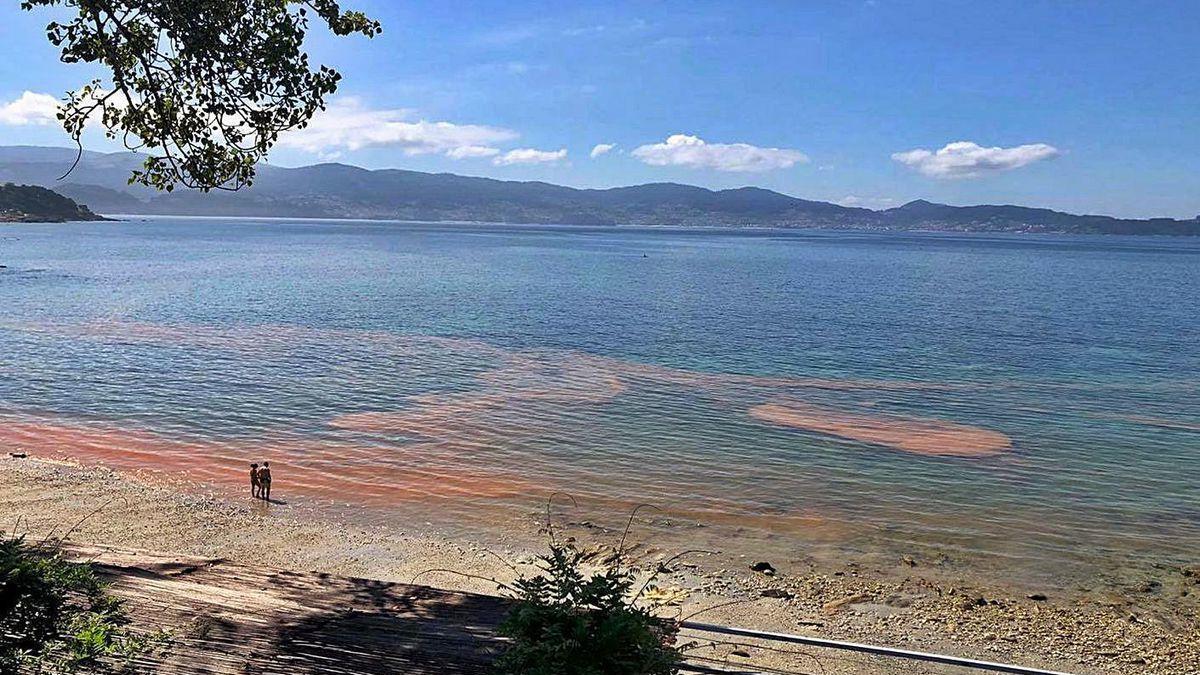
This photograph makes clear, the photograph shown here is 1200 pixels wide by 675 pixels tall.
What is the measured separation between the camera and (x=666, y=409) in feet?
100

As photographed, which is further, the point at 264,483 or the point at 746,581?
the point at 264,483

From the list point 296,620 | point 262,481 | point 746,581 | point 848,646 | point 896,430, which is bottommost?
point 746,581

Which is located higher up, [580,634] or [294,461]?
[580,634]

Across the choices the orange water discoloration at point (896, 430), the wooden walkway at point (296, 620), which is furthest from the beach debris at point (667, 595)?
the orange water discoloration at point (896, 430)

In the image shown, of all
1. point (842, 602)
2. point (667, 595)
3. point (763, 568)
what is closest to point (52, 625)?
point (667, 595)

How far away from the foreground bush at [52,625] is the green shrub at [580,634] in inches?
128

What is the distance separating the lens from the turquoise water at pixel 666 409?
2034 cm

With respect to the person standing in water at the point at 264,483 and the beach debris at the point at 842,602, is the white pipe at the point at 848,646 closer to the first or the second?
the beach debris at the point at 842,602

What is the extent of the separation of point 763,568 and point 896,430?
13551 millimetres

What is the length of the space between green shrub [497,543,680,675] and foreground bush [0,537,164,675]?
3258 mm

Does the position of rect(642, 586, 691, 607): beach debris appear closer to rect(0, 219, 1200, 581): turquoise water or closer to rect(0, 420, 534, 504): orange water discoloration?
rect(0, 219, 1200, 581): turquoise water

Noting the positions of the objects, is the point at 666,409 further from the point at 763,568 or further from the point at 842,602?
the point at 842,602

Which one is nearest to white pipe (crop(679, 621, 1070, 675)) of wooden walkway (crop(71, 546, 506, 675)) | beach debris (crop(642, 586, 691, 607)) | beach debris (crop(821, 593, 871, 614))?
wooden walkway (crop(71, 546, 506, 675))

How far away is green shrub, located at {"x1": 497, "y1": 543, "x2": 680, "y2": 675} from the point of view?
693 centimetres
